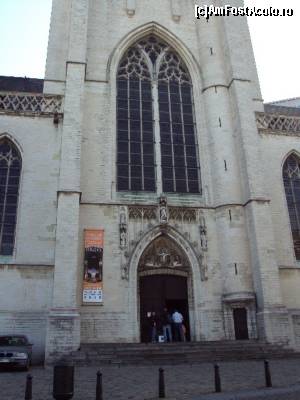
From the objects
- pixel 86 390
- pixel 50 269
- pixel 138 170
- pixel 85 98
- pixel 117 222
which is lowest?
pixel 86 390

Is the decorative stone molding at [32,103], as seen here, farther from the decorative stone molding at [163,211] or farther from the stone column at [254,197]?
the stone column at [254,197]

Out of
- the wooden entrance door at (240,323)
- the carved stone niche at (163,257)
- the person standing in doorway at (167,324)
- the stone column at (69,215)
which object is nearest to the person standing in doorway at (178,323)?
the person standing in doorway at (167,324)

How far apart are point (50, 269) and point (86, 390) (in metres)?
7.56

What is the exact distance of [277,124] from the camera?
20250 millimetres

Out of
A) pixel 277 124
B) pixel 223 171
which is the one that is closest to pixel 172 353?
pixel 223 171

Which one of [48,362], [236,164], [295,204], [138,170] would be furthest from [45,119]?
[295,204]

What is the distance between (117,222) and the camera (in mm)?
16734

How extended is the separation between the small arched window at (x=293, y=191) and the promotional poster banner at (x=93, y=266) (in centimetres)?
853

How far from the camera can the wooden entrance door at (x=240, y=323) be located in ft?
51.6

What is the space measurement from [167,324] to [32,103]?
36.0 feet

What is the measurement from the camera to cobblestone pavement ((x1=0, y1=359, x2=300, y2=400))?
7.96 metres

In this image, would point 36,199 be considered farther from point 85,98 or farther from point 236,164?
point 236,164

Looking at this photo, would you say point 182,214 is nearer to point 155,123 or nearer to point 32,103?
point 155,123

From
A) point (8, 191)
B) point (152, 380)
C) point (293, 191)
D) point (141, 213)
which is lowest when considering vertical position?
point (152, 380)
